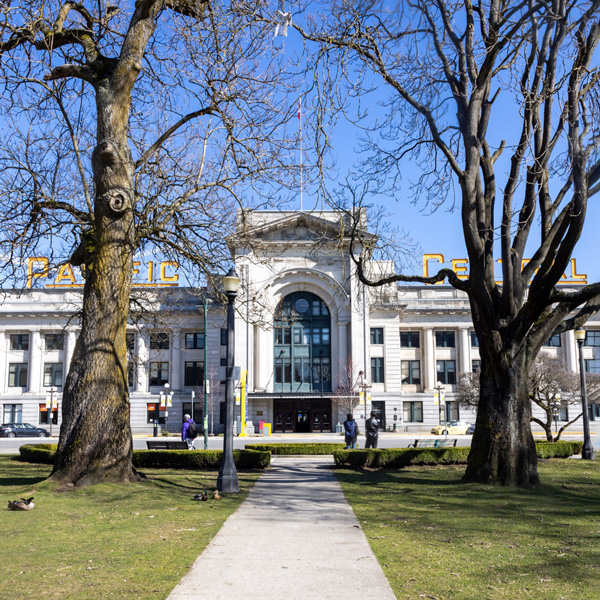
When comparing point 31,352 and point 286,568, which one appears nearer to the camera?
point 286,568

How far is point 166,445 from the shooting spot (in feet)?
81.4

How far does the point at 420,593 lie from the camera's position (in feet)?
18.6

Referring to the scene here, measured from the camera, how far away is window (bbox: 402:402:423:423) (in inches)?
2471

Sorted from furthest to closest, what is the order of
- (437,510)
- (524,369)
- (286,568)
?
(524,369)
(437,510)
(286,568)

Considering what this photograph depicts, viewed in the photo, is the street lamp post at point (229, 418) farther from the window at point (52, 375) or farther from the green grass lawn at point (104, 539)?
the window at point (52, 375)

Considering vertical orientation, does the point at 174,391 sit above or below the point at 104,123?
below

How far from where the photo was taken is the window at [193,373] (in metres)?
63.0

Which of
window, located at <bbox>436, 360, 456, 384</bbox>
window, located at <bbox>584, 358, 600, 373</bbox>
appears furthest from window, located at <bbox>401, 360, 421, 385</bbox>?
window, located at <bbox>584, 358, 600, 373</bbox>

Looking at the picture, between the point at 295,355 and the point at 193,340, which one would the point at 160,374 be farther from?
the point at 295,355

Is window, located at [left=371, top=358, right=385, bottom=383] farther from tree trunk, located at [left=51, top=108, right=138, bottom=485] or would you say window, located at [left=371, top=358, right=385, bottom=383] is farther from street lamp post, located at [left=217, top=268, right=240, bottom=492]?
tree trunk, located at [left=51, top=108, right=138, bottom=485]

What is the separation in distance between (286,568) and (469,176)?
413 inches

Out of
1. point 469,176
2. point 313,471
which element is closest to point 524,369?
point 469,176

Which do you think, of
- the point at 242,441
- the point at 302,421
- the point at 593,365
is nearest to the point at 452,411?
the point at 593,365

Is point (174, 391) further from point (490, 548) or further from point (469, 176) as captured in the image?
point (490, 548)
